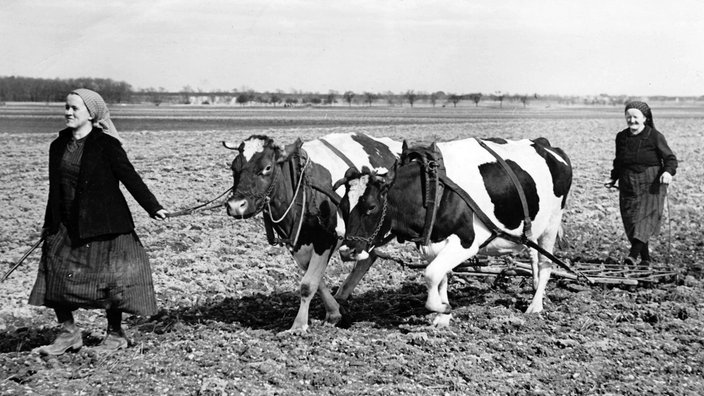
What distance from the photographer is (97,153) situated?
22.2 feet

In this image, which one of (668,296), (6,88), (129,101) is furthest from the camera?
(129,101)

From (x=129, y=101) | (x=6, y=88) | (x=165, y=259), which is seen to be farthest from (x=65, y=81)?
(x=165, y=259)

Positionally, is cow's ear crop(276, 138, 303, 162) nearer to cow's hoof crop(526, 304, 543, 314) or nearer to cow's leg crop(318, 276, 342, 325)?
cow's leg crop(318, 276, 342, 325)

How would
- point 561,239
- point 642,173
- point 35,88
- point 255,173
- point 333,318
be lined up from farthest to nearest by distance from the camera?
point 35,88, point 642,173, point 561,239, point 333,318, point 255,173

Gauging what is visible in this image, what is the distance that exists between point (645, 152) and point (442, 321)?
4.23 metres

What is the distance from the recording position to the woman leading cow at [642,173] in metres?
10.5

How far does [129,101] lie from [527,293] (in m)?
123

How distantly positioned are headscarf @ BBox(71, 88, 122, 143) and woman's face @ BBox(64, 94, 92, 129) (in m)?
0.04

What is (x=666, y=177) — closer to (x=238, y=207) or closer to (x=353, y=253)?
(x=353, y=253)

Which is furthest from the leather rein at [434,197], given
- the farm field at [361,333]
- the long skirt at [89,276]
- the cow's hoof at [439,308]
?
the long skirt at [89,276]

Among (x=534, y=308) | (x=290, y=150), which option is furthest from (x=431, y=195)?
(x=534, y=308)

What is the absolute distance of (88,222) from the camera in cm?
670

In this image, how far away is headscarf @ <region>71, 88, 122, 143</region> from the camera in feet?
21.7

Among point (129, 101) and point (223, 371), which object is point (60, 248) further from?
point (129, 101)
